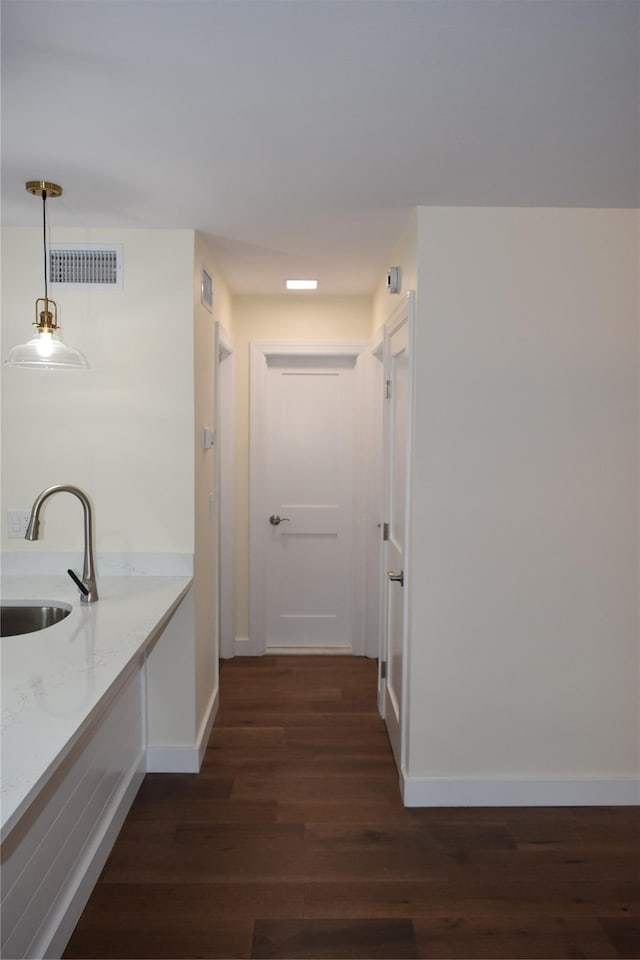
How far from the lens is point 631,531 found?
8.43 ft

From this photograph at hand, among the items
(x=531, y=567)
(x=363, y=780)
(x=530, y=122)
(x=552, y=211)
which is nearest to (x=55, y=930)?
(x=363, y=780)

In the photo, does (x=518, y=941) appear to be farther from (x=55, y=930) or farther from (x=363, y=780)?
(x=55, y=930)

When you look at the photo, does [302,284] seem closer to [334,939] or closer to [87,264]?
[87,264]

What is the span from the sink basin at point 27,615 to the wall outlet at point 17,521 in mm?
504

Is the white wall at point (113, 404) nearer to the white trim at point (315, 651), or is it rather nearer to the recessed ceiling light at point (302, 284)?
the recessed ceiling light at point (302, 284)

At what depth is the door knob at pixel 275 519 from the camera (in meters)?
4.31

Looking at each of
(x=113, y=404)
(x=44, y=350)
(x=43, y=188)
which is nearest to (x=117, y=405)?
(x=113, y=404)

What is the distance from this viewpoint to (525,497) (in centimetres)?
255

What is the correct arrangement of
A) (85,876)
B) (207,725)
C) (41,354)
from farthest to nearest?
(207,725)
(41,354)
(85,876)

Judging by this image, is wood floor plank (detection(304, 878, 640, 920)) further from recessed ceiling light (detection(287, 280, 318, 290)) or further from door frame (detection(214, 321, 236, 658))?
recessed ceiling light (detection(287, 280, 318, 290))

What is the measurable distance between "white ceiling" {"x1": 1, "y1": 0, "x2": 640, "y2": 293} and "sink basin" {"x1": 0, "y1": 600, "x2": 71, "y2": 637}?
1539mm

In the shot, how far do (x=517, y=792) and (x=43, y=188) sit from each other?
3.02 m

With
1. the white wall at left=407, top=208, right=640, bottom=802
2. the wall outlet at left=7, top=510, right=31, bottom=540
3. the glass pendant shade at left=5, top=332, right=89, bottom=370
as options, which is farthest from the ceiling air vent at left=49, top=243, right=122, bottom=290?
the white wall at left=407, top=208, right=640, bottom=802

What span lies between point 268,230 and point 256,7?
1471mm
